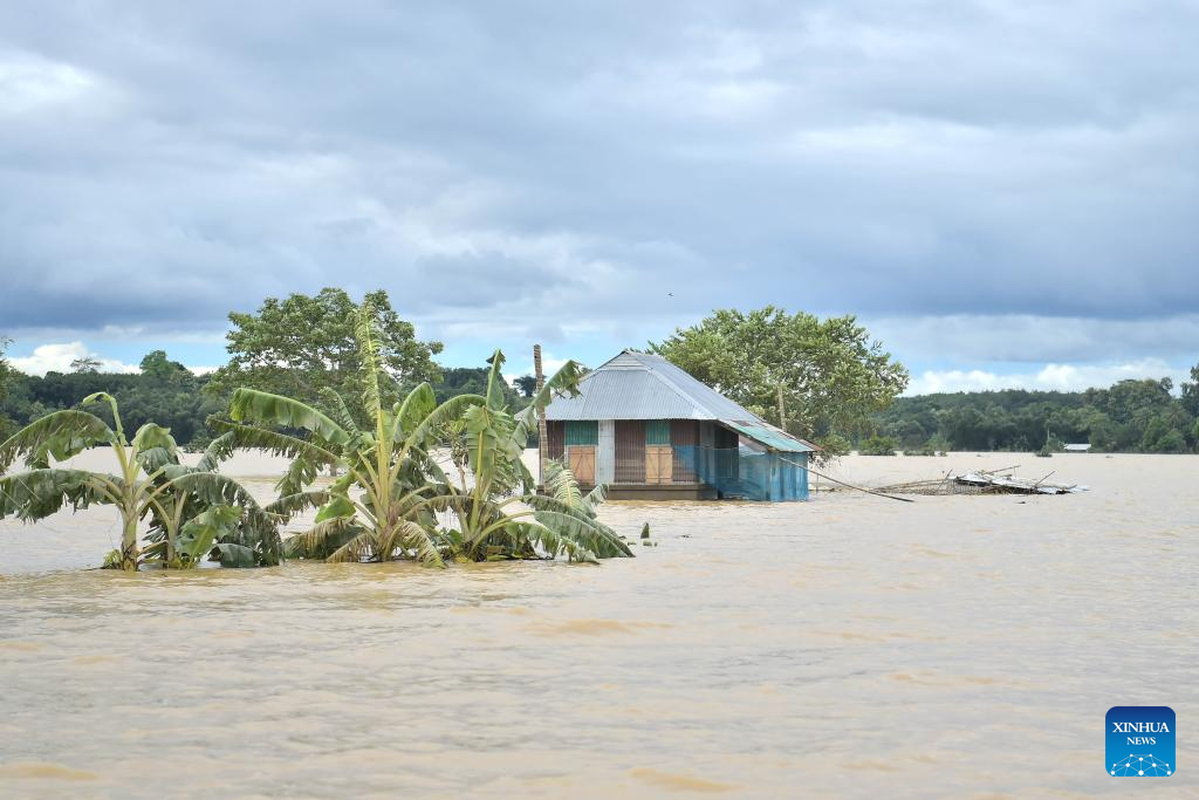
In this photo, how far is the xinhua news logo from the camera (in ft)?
24.7

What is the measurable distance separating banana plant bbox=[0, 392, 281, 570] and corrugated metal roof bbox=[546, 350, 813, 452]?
20.5 metres

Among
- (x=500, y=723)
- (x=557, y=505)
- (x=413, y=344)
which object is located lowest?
(x=500, y=723)

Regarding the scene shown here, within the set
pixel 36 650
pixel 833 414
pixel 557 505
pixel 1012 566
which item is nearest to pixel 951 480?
pixel 833 414

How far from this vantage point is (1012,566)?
20469 mm

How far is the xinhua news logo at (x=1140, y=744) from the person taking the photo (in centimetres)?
754

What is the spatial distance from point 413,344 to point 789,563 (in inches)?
1571

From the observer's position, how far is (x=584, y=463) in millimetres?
40531

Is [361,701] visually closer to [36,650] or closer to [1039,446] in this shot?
[36,650]

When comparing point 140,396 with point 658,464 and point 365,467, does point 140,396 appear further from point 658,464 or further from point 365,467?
point 365,467

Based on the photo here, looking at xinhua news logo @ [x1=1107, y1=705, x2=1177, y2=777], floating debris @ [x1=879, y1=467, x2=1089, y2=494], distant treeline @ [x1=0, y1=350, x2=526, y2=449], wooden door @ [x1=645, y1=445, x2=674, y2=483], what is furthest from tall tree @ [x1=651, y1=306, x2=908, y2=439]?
xinhua news logo @ [x1=1107, y1=705, x2=1177, y2=777]

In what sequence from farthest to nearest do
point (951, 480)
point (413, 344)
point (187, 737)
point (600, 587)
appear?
point (413, 344) < point (951, 480) < point (600, 587) < point (187, 737)

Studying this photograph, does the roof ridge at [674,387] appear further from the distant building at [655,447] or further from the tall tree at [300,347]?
the tall tree at [300,347]

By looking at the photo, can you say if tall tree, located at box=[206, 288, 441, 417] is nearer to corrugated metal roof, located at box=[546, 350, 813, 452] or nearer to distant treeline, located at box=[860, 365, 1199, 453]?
corrugated metal roof, located at box=[546, 350, 813, 452]

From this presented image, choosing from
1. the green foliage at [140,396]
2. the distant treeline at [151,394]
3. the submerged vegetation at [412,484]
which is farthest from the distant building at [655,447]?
the green foliage at [140,396]
